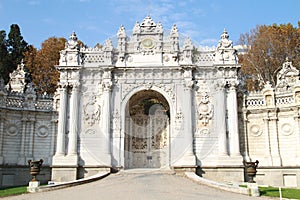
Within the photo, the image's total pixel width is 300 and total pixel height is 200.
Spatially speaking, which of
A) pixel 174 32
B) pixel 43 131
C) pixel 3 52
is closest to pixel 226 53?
pixel 174 32

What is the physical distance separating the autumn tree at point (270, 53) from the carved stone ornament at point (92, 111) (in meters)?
14.6

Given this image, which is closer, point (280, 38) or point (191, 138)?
point (191, 138)

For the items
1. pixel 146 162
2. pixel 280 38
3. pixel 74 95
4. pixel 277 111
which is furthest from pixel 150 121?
pixel 280 38

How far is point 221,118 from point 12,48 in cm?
2237

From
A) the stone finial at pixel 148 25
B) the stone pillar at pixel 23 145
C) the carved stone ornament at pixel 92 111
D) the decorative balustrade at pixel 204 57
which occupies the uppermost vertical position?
the stone finial at pixel 148 25

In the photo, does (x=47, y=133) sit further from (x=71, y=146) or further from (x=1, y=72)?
(x=1, y=72)

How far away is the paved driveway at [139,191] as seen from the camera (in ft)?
43.6

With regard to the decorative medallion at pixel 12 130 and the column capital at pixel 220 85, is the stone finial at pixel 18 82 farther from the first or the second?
the column capital at pixel 220 85

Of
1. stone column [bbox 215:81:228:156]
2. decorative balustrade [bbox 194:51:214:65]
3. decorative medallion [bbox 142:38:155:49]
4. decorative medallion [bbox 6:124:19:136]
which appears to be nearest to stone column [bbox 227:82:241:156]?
stone column [bbox 215:81:228:156]

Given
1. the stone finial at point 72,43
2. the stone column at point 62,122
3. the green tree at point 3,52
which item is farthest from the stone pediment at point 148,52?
the green tree at point 3,52

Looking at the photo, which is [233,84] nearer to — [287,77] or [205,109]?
[205,109]

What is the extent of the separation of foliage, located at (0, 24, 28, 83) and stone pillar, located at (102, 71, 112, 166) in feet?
46.6

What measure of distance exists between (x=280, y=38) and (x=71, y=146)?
19987 millimetres

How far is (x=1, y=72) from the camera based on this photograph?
31.3 m
